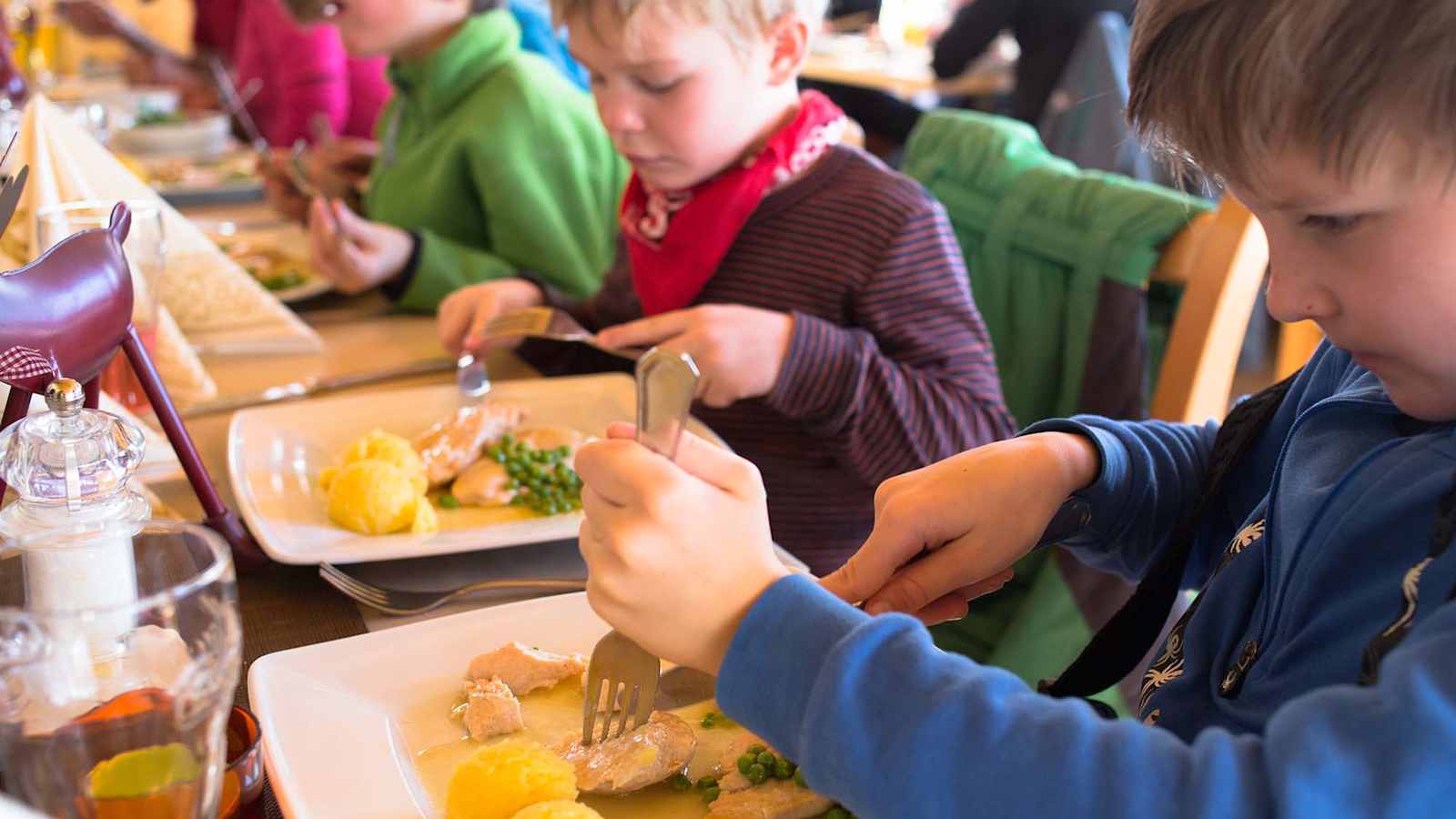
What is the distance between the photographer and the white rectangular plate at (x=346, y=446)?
1.03 metres

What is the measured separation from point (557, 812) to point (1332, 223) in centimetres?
47

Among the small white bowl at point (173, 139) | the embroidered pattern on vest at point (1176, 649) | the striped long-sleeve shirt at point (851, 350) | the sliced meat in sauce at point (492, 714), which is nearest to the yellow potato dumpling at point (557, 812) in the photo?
the sliced meat in sauce at point (492, 714)

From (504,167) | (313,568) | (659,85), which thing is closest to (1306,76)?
(313,568)

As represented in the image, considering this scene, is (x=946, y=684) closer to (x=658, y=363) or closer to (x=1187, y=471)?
(x=658, y=363)

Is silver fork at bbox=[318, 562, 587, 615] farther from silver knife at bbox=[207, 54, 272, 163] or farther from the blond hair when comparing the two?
silver knife at bbox=[207, 54, 272, 163]

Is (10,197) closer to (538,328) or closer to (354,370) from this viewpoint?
(538,328)

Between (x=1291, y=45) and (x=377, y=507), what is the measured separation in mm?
759

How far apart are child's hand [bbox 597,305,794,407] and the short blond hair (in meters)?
0.31

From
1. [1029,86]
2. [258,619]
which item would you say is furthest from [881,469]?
[1029,86]

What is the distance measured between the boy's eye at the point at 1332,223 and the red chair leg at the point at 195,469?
2.41 ft

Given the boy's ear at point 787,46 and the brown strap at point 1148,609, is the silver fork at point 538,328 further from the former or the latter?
the brown strap at point 1148,609

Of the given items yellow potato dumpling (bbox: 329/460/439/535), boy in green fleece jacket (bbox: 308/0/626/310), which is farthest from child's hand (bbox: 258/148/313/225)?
yellow potato dumpling (bbox: 329/460/439/535)

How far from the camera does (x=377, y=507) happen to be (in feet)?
3.47

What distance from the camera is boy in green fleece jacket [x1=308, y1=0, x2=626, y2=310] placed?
2.01 meters
